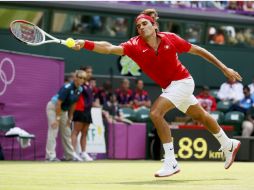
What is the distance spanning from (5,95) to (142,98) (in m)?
5.64

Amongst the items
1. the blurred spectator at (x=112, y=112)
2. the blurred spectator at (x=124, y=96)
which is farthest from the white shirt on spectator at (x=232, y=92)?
the blurred spectator at (x=112, y=112)

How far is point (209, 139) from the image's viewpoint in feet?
65.4

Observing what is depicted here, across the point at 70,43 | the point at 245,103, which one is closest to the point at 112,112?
the point at 245,103

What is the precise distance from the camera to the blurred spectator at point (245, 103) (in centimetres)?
2228

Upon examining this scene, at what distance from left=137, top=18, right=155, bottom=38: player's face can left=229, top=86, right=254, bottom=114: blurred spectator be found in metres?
12.8

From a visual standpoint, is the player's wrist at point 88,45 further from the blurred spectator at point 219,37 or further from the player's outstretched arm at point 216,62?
the blurred spectator at point 219,37

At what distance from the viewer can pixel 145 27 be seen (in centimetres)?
981

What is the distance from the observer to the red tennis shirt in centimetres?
986

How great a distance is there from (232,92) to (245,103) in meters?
0.94

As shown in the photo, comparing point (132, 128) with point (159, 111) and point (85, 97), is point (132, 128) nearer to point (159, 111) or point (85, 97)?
point (85, 97)

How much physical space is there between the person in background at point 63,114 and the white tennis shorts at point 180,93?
699cm

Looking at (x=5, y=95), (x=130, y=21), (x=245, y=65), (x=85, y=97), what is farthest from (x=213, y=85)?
(x=5, y=95)

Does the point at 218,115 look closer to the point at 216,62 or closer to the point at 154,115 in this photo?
the point at 216,62

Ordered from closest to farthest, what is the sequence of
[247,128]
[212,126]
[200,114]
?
[200,114] < [212,126] < [247,128]
